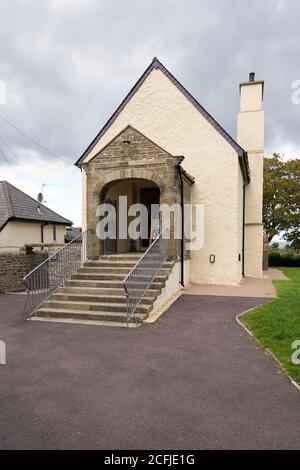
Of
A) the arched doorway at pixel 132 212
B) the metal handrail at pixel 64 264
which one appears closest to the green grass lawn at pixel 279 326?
the metal handrail at pixel 64 264

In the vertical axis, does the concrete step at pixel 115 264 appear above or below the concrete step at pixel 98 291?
above

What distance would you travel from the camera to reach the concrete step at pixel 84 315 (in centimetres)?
771

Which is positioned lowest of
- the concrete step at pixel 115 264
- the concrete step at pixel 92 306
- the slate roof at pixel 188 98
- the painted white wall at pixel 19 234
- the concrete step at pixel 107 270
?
the concrete step at pixel 92 306

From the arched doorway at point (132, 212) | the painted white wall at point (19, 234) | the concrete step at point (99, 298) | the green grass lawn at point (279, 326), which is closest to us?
the green grass lawn at point (279, 326)

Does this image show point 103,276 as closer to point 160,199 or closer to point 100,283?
point 100,283

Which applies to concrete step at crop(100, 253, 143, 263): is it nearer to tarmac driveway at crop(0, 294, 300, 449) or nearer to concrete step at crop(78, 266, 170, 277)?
concrete step at crop(78, 266, 170, 277)

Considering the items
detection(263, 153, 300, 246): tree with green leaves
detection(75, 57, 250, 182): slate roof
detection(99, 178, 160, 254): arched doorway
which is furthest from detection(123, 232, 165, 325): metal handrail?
detection(263, 153, 300, 246): tree with green leaves

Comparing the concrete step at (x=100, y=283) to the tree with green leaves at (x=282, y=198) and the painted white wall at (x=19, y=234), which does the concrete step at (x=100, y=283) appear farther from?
the tree with green leaves at (x=282, y=198)

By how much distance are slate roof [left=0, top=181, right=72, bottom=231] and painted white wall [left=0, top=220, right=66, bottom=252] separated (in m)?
0.48

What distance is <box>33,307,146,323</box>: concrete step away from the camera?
771cm

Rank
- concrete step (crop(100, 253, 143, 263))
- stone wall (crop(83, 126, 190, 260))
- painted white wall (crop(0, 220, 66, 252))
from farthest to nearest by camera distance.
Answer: painted white wall (crop(0, 220, 66, 252)) < concrete step (crop(100, 253, 143, 263)) < stone wall (crop(83, 126, 190, 260))

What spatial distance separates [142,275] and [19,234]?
13460mm

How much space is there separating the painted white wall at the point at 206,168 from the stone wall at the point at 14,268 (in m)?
→ 7.38

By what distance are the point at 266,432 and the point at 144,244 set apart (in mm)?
11067
